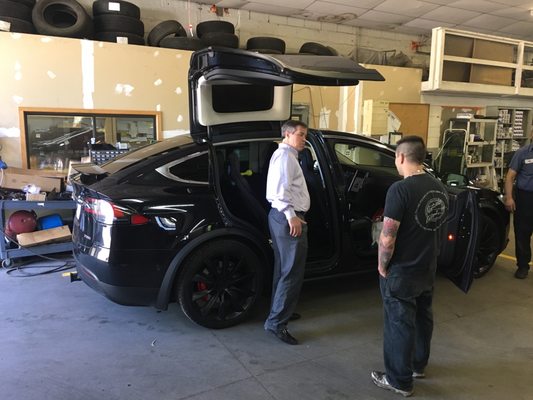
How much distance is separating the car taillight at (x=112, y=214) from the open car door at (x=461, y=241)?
2.23 meters

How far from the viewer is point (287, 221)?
2918mm

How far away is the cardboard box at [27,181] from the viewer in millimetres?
4902

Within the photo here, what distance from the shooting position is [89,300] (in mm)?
3744

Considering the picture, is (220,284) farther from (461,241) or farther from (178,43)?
(178,43)

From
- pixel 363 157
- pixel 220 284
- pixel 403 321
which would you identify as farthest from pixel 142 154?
pixel 403 321

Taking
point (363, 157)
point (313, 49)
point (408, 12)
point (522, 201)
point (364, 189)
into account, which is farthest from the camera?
point (408, 12)

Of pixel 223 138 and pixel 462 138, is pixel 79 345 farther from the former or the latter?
pixel 462 138

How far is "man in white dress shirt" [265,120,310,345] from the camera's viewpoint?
2.90 m

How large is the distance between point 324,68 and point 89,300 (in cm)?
278

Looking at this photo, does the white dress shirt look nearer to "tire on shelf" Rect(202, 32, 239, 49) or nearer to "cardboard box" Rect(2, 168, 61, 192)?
"cardboard box" Rect(2, 168, 61, 192)

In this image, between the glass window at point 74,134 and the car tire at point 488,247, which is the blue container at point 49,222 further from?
the car tire at point 488,247

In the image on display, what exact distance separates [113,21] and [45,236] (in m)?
3.06

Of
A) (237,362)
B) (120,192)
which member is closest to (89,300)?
(120,192)

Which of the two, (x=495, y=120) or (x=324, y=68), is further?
(x=495, y=120)
